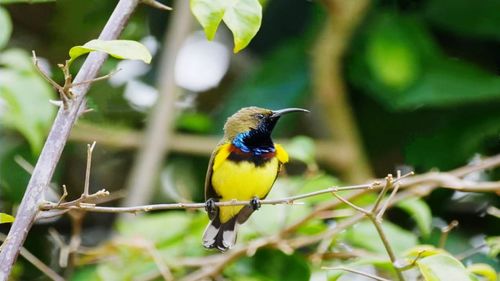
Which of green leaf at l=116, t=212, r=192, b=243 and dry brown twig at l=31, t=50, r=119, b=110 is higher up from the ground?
dry brown twig at l=31, t=50, r=119, b=110

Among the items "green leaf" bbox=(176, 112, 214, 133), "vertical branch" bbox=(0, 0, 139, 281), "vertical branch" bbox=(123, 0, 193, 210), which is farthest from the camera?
"green leaf" bbox=(176, 112, 214, 133)

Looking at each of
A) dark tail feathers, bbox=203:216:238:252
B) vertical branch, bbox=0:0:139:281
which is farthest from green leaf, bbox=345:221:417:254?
vertical branch, bbox=0:0:139:281

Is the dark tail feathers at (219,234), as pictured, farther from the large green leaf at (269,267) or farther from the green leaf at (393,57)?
the green leaf at (393,57)

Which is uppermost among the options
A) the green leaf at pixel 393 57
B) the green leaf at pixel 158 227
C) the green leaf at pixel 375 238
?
the green leaf at pixel 393 57

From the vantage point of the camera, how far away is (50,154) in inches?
43.5

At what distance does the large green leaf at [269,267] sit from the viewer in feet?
7.61

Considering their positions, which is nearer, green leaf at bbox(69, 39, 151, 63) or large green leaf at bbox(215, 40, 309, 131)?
green leaf at bbox(69, 39, 151, 63)

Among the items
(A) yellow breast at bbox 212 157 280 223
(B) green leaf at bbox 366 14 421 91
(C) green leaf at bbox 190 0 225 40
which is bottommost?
(B) green leaf at bbox 366 14 421 91

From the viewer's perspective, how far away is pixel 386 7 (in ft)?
10.2

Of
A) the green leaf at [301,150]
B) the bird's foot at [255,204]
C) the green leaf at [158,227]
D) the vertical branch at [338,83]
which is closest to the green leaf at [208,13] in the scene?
the bird's foot at [255,204]

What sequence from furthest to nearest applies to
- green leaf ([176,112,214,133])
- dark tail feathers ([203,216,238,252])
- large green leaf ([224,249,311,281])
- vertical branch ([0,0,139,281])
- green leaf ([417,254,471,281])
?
green leaf ([176,112,214,133]), large green leaf ([224,249,311,281]), dark tail feathers ([203,216,238,252]), green leaf ([417,254,471,281]), vertical branch ([0,0,139,281])

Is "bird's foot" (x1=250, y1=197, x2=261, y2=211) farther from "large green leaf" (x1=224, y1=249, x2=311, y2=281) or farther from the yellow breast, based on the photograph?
"large green leaf" (x1=224, y1=249, x2=311, y2=281)

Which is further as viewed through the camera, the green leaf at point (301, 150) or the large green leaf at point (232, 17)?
the green leaf at point (301, 150)

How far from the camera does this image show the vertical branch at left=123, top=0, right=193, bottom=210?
2.98 m
